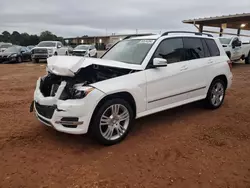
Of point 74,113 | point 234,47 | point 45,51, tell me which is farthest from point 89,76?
point 45,51

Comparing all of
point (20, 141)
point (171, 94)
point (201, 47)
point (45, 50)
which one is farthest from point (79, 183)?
point (45, 50)

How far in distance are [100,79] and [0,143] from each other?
1955mm

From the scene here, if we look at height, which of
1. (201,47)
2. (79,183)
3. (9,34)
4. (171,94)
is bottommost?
(79,183)

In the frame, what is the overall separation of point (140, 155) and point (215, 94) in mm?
3100

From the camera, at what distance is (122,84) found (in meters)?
3.94

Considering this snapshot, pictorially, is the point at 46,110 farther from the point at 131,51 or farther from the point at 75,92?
the point at 131,51

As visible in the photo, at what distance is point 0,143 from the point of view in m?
4.02

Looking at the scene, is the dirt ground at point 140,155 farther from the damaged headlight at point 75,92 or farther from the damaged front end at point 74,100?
the damaged headlight at point 75,92

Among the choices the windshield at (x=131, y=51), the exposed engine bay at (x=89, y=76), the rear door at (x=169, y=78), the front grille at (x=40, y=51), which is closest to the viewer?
the exposed engine bay at (x=89, y=76)

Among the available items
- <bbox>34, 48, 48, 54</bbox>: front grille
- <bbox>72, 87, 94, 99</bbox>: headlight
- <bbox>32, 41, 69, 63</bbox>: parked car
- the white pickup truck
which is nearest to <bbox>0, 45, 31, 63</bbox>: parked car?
<bbox>32, 41, 69, 63</bbox>: parked car

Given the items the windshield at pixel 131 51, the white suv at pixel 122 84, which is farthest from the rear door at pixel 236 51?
the windshield at pixel 131 51

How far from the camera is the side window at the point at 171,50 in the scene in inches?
184

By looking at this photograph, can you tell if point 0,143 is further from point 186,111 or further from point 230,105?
point 230,105

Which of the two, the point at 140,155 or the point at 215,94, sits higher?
the point at 215,94
